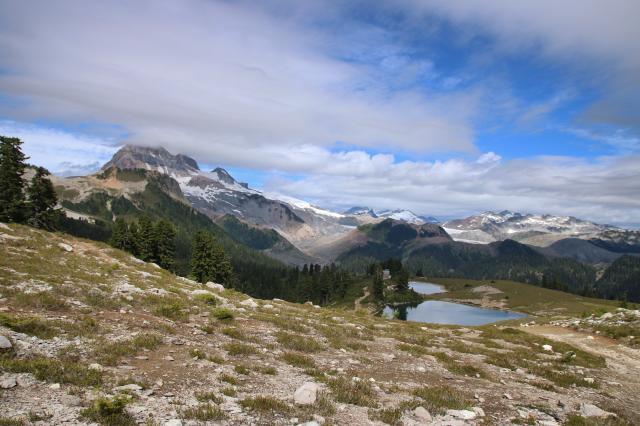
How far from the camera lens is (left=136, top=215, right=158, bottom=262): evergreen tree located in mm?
91000

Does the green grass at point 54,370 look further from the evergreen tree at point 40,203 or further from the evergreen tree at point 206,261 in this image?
the evergreen tree at point 206,261

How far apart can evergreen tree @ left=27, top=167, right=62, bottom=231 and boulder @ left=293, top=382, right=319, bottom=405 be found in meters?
80.3

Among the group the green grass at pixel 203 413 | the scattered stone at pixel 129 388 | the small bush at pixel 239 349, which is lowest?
the small bush at pixel 239 349

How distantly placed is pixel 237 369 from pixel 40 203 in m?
79.5

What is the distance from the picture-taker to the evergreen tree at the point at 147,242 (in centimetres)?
9100

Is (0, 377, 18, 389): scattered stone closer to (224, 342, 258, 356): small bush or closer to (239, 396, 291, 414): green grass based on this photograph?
(239, 396, 291, 414): green grass

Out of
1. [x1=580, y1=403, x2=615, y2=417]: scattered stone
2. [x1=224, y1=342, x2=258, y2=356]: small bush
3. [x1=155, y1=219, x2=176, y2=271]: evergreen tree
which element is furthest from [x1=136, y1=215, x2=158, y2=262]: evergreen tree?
[x1=580, y1=403, x2=615, y2=417]: scattered stone

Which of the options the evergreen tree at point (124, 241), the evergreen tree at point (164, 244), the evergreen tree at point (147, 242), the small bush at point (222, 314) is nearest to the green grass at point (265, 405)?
the small bush at point (222, 314)

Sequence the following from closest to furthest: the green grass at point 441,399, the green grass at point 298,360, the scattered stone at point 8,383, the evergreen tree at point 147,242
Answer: the scattered stone at point 8,383 → the green grass at point 441,399 → the green grass at point 298,360 → the evergreen tree at point 147,242

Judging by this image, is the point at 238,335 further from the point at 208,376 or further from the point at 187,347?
the point at 208,376

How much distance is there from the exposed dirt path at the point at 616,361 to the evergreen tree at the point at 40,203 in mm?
84767

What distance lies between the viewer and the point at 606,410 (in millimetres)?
19094

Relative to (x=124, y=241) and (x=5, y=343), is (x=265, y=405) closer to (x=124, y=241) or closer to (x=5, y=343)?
(x=5, y=343)

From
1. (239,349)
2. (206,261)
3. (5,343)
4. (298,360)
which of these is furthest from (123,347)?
(206,261)
